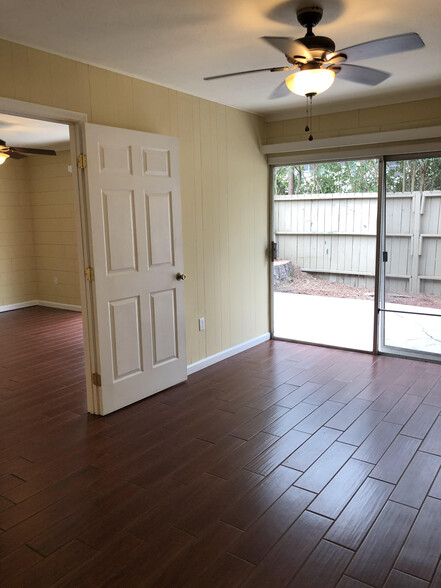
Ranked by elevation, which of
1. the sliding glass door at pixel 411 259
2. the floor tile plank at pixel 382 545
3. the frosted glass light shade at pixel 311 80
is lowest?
the floor tile plank at pixel 382 545

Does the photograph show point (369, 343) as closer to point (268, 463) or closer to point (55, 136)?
point (268, 463)

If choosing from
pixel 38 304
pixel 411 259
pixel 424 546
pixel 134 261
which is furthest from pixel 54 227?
pixel 424 546

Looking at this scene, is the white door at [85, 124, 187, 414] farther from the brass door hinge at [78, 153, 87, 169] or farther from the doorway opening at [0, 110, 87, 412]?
the doorway opening at [0, 110, 87, 412]

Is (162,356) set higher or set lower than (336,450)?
higher

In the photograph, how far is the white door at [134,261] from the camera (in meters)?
3.39

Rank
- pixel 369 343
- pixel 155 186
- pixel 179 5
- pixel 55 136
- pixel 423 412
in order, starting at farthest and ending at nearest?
pixel 55 136, pixel 369 343, pixel 155 186, pixel 423 412, pixel 179 5

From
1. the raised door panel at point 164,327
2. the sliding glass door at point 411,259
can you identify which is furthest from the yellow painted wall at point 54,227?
the sliding glass door at point 411,259

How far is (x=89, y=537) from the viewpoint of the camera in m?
2.19

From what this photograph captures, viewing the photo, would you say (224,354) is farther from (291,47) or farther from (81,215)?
(291,47)

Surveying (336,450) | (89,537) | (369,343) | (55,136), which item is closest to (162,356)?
(336,450)

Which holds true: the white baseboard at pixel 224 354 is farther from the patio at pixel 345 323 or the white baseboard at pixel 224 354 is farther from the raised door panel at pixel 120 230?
the raised door panel at pixel 120 230

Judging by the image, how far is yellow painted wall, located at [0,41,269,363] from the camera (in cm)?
311

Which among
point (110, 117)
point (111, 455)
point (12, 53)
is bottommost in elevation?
point (111, 455)

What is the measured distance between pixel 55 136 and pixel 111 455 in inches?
193
